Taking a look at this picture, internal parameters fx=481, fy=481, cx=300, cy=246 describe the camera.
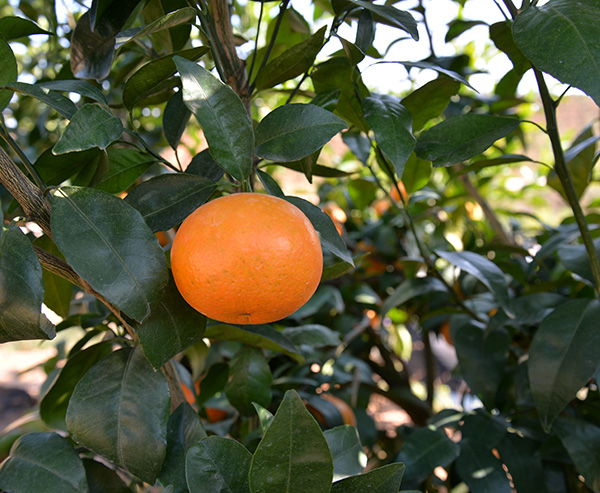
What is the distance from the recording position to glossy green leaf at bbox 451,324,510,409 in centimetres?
67

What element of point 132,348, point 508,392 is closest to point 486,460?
point 508,392

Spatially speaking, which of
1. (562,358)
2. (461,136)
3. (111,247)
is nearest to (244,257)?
(111,247)

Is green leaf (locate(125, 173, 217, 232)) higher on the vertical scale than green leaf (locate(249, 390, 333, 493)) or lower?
higher

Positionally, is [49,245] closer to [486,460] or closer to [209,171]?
[209,171]

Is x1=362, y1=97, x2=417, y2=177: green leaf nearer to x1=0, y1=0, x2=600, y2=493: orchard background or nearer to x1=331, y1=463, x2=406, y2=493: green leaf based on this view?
x1=0, y1=0, x2=600, y2=493: orchard background

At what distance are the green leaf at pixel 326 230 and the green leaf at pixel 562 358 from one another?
0.28m

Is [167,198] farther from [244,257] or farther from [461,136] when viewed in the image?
[461,136]

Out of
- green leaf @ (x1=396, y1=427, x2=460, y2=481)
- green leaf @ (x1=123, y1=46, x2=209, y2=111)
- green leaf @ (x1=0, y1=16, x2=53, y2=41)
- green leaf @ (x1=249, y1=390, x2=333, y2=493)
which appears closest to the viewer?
green leaf @ (x1=249, y1=390, x2=333, y2=493)

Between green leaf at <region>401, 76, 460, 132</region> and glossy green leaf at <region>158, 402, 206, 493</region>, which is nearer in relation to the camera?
glossy green leaf at <region>158, 402, 206, 493</region>

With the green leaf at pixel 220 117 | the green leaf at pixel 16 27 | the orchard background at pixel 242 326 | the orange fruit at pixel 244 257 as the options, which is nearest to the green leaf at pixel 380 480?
the orchard background at pixel 242 326

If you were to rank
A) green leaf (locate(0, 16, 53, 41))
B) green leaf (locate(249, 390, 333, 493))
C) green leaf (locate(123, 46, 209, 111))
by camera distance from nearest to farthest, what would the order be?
green leaf (locate(249, 390, 333, 493))
green leaf (locate(123, 46, 209, 111))
green leaf (locate(0, 16, 53, 41))

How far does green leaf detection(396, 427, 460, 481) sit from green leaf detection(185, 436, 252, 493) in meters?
0.31

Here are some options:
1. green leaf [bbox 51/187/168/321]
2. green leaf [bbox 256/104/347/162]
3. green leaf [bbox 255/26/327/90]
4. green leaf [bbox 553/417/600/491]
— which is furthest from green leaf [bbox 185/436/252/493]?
green leaf [bbox 553/417/600/491]

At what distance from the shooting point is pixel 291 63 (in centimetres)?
46
